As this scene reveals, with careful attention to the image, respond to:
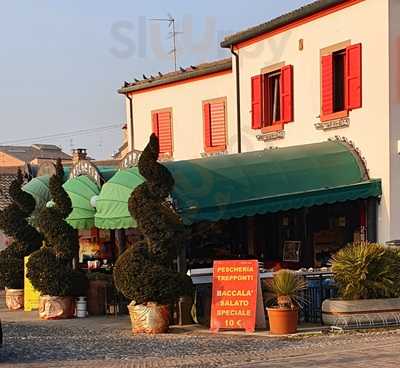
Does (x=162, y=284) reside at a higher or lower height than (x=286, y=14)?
lower

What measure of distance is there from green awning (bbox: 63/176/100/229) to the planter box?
7.68 metres

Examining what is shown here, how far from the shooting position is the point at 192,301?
47.8 feet

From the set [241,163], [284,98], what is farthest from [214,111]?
[241,163]

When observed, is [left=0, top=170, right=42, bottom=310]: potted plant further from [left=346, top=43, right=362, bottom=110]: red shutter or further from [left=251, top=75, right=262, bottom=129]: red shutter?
[left=346, top=43, right=362, bottom=110]: red shutter

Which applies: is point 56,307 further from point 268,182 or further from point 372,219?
point 372,219

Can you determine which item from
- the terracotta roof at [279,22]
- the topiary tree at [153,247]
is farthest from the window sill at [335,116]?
the topiary tree at [153,247]

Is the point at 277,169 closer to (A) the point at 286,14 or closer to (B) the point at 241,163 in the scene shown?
(B) the point at 241,163

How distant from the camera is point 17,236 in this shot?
19844 mm

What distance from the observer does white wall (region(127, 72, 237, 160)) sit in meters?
21.8

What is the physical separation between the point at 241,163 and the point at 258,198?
1353mm

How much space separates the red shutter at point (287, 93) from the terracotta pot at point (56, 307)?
7.13 meters

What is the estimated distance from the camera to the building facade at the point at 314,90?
1577cm

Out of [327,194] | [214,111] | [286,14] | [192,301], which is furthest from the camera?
[214,111]

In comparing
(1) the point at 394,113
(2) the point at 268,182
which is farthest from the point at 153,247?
(1) the point at 394,113
